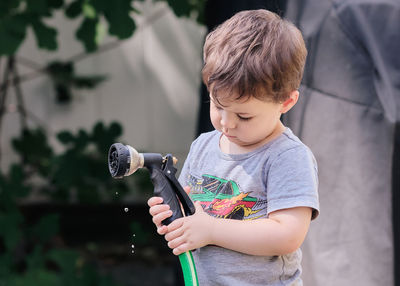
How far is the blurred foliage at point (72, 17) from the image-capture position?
2.92 metres

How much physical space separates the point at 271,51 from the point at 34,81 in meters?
5.00

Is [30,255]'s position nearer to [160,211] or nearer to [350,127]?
[350,127]

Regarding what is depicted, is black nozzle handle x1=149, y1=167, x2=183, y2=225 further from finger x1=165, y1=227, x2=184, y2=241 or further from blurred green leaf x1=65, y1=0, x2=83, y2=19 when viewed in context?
blurred green leaf x1=65, y1=0, x2=83, y2=19

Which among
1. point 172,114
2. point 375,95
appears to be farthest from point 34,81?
point 375,95

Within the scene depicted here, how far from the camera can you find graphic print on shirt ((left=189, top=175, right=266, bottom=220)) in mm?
1361

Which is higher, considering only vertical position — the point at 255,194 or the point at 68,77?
the point at 255,194

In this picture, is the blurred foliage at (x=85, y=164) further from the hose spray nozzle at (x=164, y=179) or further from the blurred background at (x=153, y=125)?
the hose spray nozzle at (x=164, y=179)

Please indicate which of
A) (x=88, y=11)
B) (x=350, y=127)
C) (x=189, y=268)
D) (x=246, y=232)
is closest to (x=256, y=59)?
A: (x=246, y=232)

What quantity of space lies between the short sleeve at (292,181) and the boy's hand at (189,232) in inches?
5.7

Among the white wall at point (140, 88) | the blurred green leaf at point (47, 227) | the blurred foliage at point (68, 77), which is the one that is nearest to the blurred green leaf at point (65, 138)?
the blurred green leaf at point (47, 227)

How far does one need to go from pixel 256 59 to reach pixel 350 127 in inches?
44.0

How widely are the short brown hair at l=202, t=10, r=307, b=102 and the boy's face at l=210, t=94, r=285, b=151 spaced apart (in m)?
0.02

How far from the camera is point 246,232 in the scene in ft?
4.27

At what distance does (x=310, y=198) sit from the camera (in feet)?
4.18
